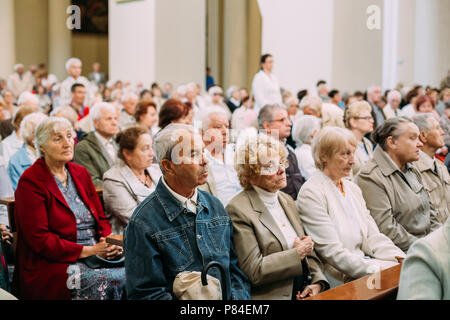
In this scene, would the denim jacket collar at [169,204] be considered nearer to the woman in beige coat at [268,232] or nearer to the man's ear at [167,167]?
the man's ear at [167,167]

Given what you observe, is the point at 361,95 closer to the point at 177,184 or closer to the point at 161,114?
the point at 161,114

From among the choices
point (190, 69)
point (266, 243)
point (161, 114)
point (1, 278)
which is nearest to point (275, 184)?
point (266, 243)

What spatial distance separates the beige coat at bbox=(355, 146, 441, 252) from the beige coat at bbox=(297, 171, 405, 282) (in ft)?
0.98

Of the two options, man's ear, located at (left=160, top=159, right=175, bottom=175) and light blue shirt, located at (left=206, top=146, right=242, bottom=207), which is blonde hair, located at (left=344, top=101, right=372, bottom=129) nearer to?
light blue shirt, located at (left=206, top=146, right=242, bottom=207)

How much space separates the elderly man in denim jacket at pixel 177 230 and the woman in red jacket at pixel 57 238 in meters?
0.99

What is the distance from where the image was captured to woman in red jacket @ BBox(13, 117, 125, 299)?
331cm

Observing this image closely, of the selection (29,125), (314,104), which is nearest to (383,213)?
(29,125)

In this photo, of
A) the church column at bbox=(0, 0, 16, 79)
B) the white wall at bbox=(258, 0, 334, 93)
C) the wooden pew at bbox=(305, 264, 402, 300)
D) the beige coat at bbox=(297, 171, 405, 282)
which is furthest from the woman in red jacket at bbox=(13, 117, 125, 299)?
the church column at bbox=(0, 0, 16, 79)

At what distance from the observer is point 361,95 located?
10680mm

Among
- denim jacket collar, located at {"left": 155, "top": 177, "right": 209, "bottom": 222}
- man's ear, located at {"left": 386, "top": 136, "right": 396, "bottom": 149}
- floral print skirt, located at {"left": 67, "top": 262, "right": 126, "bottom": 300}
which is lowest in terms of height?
floral print skirt, located at {"left": 67, "top": 262, "right": 126, "bottom": 300}

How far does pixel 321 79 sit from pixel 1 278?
8.07 meters

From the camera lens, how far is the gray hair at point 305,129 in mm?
5133

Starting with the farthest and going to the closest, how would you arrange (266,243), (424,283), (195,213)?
(266,243) < (195,213) < (424,283)

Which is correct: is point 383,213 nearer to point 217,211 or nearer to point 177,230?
point 217,211
